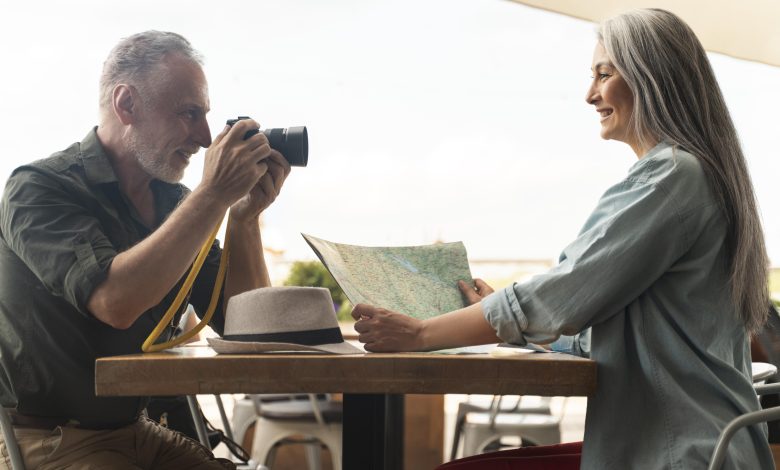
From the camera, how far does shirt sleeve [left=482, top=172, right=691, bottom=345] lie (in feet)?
3.32

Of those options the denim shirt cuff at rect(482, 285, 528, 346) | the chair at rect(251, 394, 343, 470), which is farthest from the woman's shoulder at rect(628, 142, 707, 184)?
the chair at rect(251, 394, 343, 470)

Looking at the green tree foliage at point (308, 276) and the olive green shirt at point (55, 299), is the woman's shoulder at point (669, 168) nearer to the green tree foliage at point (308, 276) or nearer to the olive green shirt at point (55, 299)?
the olive green shirt at point (55, 299)

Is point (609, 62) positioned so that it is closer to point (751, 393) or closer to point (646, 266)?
point (646, 266)

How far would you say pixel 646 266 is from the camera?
1014 millimetres

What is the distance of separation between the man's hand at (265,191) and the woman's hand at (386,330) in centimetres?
45

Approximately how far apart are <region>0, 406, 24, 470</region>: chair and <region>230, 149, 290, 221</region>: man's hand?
1.72 ft

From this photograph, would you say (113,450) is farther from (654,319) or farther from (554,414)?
(554,414)

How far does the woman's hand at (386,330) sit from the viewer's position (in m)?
1.08

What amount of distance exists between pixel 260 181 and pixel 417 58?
28.2ft

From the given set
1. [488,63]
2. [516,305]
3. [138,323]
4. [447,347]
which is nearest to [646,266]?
[516,305]

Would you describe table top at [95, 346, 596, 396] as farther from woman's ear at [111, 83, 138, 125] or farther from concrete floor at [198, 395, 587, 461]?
concrete floor at [198, 395, 587, 461]

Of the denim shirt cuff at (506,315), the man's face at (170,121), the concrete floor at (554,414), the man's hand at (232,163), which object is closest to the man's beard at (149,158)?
the man's face at (170,121)

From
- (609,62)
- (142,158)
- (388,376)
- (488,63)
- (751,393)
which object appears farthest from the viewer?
(488,63)

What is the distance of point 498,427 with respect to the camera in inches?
112
